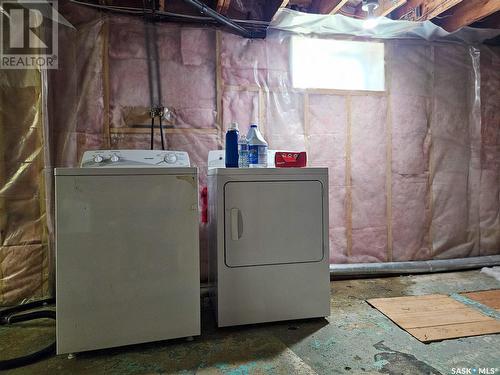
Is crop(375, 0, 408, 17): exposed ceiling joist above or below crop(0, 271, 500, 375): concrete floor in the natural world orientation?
above

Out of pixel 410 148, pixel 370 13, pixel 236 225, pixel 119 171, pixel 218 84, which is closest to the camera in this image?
pixel 119 171

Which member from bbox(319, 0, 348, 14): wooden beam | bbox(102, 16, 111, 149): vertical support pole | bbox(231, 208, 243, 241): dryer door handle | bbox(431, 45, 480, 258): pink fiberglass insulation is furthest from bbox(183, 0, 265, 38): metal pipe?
bbox(431, 45, 480, 258): pink fiberglass insulation

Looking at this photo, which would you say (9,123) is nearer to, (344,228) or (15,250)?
(15,250)

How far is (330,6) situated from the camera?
7.88 ft

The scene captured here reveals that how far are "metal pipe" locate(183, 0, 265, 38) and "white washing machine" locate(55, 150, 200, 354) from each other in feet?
4.39

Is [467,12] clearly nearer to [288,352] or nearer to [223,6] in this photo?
[223,6]

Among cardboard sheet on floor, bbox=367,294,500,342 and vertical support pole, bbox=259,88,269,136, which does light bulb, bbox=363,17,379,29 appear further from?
cardboard sheet on floor, bbox=367,294,500,342

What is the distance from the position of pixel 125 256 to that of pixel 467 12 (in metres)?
3.17

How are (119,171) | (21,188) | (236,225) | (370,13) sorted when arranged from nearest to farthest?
(119,171), (236,225), (21,188), (370,13)

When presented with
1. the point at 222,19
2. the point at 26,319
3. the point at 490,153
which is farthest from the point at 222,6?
the point at 490,153

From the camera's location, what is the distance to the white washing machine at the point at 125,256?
146 centimetres

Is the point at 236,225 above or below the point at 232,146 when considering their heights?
below

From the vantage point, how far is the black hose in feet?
4.75

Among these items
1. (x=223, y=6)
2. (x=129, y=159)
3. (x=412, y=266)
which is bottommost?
(x=412, y=266)
